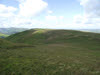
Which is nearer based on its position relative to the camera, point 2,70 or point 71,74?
point 71,74

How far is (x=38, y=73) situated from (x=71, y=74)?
5.86 meters

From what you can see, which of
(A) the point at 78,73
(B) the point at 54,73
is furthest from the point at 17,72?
(A) the point at 78,73

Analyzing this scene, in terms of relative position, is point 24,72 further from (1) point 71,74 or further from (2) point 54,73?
(1) point 71,74

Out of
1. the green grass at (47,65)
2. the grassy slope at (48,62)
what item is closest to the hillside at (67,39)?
the grassy slope at (48,62)

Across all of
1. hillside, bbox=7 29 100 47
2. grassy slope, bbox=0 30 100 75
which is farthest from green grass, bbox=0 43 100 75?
hillside, bbox=7 29 100 47

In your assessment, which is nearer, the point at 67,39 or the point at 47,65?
the point at 47,65

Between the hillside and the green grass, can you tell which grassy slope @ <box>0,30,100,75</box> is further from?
the hillside

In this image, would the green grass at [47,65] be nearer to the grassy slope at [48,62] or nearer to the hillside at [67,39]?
the grassy slope at [48,62]

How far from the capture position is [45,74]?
1509 centimetres

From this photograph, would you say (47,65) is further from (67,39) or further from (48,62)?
(67,39)

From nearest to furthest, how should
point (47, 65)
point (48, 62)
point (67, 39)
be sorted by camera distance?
point (47, 65) → point (48, 62) → point (67, 39)

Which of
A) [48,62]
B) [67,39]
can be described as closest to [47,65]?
[48,62]

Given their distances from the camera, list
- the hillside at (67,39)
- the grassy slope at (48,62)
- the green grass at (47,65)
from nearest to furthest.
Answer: the green grass at (47,65) < the grassy slope at (48,62) < the hillside at (67,39)

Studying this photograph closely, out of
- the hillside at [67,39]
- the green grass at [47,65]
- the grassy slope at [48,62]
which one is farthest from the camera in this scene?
the hillside at [67,39]
